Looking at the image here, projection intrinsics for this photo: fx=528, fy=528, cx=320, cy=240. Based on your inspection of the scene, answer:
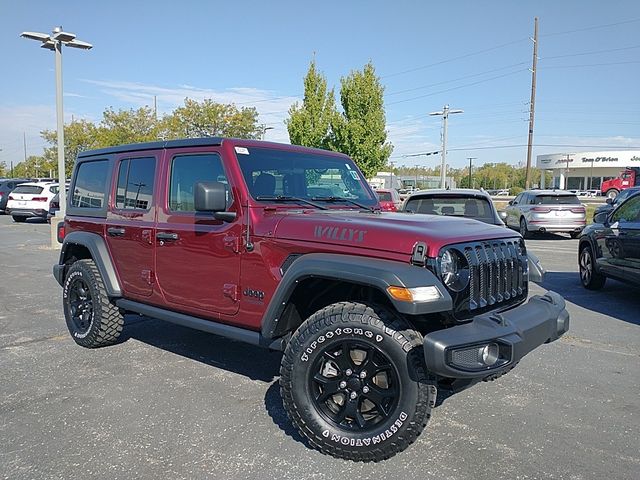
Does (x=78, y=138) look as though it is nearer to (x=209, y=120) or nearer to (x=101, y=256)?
(x=209, y=120)

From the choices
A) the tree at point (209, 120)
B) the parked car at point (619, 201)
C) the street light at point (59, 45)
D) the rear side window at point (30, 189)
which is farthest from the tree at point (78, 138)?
the parked car at point (619, 201)

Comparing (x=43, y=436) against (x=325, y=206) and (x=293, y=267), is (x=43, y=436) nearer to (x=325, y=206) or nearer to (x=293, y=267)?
(x=293, y=267)

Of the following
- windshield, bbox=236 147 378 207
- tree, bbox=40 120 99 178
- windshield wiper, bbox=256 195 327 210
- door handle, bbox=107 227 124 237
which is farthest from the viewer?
tree, bbox=40 120 99 178

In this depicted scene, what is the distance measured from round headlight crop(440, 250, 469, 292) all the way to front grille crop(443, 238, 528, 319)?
0.03m

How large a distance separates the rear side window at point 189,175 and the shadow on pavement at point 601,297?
537 cm

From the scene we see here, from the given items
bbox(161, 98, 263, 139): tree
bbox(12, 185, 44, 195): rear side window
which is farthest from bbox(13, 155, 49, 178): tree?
bbox(12, 185, 44, 195): rear side window

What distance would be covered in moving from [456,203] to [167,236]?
17.4 ft

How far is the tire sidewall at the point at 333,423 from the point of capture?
2971 millimetres

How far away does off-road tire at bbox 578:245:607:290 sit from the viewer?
27.1ft

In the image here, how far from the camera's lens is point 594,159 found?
238ft

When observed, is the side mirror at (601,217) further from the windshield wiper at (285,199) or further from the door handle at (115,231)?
the door handle at (115,231)

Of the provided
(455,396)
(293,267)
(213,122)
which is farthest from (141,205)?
(213,122)

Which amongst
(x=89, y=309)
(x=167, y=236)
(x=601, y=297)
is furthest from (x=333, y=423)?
(x=601, y=297)

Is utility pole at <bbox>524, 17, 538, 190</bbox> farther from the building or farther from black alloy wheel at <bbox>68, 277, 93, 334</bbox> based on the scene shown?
the building
